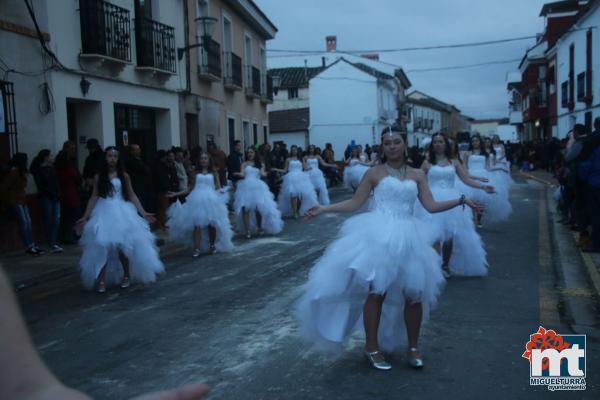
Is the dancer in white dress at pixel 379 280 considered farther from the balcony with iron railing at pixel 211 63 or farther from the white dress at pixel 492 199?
the balcony with iron railing at pixel 211 63

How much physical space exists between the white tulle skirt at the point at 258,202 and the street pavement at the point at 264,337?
11.3 feet

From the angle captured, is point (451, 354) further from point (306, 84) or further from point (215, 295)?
point (306, 84)

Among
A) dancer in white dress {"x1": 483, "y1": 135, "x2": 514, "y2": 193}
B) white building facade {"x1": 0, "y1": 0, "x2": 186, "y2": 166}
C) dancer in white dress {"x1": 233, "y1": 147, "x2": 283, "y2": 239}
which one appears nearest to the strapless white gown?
white building facade {"x1": 0, "y1": 0, "x2": 186, "y2": 166}

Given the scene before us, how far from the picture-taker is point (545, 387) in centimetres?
464

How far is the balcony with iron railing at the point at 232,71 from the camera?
23.3 m

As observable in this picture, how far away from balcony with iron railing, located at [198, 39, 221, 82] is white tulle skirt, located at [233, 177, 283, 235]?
7.71 meters

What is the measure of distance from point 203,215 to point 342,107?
42060 millimetres

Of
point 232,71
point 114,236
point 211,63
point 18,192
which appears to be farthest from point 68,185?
point 232,71

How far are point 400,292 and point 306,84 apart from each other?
161ft

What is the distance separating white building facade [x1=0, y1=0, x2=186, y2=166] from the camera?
12.2 meters

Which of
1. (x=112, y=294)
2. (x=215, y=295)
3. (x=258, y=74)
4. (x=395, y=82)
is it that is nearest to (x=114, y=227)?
(x=112, y=294)

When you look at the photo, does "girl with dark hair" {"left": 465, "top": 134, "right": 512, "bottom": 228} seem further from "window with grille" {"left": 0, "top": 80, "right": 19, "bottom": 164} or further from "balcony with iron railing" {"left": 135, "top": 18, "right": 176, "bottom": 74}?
"window with grille" {"left": 0, "top": 80, "right": 19, "bottom": 164}

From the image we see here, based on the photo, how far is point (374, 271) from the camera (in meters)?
4.89

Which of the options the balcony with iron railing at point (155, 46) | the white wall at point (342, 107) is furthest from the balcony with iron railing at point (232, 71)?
the white wall at point (342, 107)
